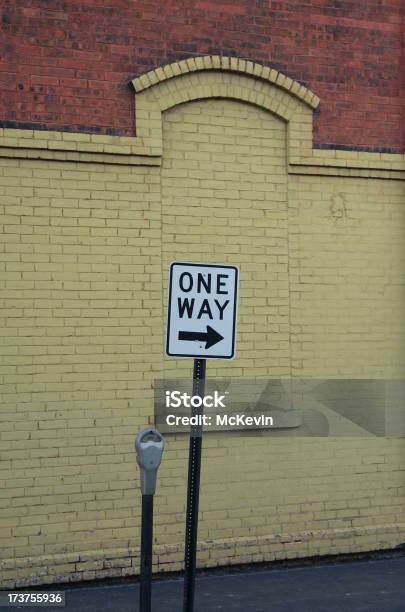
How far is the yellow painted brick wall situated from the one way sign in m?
2.82

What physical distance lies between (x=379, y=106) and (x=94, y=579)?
17.4 ft

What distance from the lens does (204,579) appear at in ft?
31.0

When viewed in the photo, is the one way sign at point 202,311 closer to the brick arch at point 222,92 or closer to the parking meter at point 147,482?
the parking meter at point 147,482

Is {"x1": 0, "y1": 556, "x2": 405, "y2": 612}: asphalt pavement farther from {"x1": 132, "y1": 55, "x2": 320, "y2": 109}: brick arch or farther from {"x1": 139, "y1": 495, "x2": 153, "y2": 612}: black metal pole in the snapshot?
{"x1": 132, "y1": 55, "x2": 320, "y2": 109}: brick arch

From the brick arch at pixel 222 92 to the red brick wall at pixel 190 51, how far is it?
108 millimetres

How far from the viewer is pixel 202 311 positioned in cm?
655

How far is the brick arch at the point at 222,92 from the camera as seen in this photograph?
9445mm

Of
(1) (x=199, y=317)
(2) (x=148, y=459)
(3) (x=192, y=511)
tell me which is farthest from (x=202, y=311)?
(3) (x=192, y=511)

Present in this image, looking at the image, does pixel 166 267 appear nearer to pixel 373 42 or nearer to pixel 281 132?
pixel 281 132

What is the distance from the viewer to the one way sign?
6.48 metres

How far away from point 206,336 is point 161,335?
298 cm

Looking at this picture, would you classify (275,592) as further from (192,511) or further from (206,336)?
(206,336)

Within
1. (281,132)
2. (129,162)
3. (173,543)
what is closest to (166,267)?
(129,162)

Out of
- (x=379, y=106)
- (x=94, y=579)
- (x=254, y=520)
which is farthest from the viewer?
(x=379, y=106)
